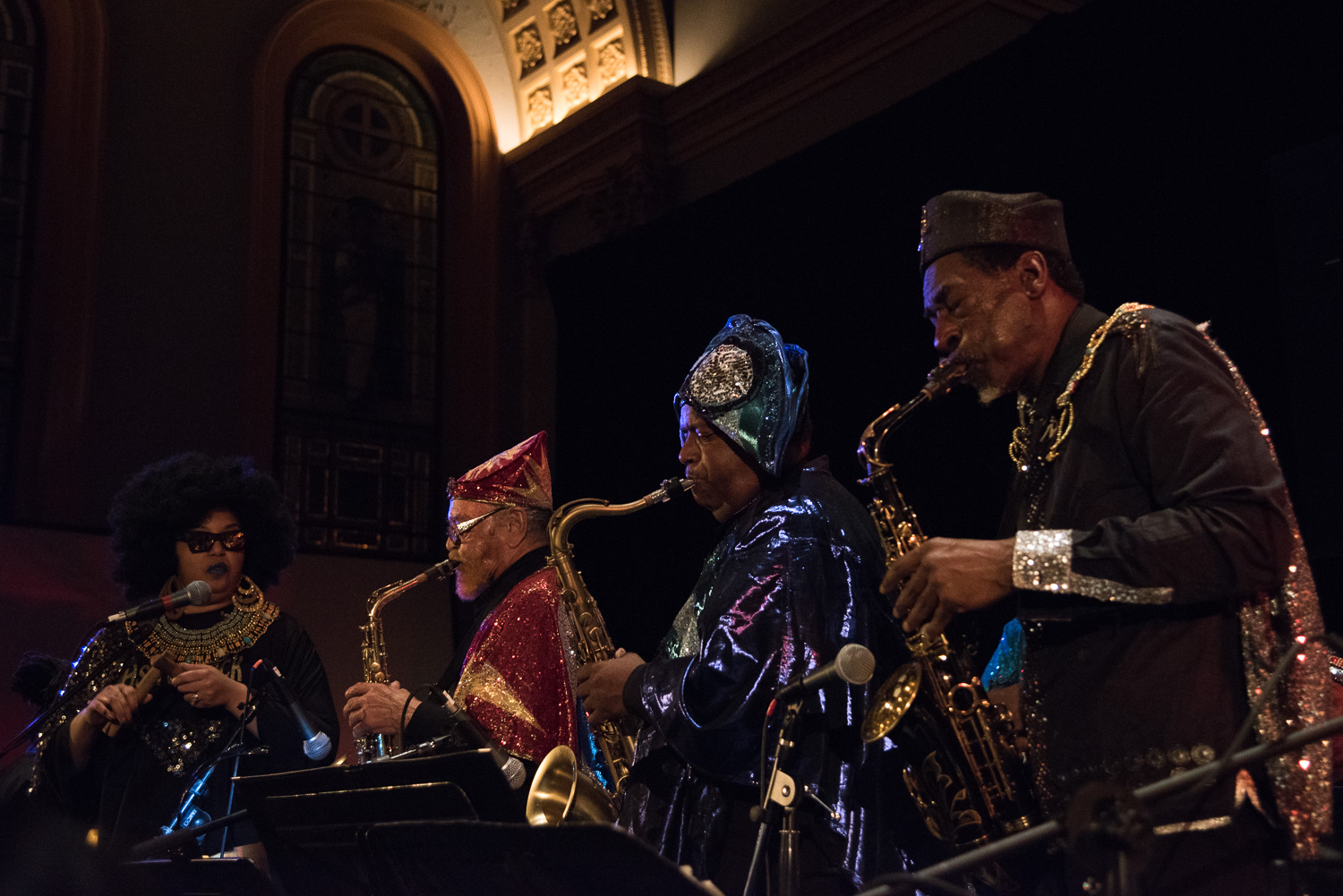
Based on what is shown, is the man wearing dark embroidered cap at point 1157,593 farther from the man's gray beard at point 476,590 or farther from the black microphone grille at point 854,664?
the man's gray beard at point 476,590

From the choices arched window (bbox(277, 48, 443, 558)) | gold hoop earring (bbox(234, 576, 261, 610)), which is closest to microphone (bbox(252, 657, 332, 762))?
gold hoop earring (bbox(234, 576, 261, 610))

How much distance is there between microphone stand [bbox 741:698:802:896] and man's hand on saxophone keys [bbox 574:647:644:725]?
717 mm

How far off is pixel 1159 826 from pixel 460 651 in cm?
238

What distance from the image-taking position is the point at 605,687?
3188 mm

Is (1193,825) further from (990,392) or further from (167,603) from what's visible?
(167,603)

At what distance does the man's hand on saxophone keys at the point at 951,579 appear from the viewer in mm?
2270

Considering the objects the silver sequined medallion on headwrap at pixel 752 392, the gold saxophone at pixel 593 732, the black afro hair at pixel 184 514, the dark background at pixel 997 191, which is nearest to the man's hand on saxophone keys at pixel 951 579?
the gold saxophone at pixel 593 732

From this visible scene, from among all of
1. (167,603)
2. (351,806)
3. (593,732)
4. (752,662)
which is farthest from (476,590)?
(351,806)

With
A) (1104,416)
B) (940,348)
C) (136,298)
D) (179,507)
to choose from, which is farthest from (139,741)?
(136,298)

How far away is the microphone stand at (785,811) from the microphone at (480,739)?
480mm

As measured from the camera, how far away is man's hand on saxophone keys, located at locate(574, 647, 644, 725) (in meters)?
3.16

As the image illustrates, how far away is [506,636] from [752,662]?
123cm

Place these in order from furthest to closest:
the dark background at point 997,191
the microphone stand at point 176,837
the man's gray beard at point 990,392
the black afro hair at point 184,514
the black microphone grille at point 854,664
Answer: the black afro hair at point 184,514 → the dark background at point 997,191 → the microphone stand at point 176,837 → the man's gray beard at point 990,392 → the black microphone grille at point 854,664

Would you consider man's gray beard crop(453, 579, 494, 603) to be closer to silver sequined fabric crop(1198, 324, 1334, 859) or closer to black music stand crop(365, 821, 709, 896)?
black music stand crop(365, 821, 709, 896)
